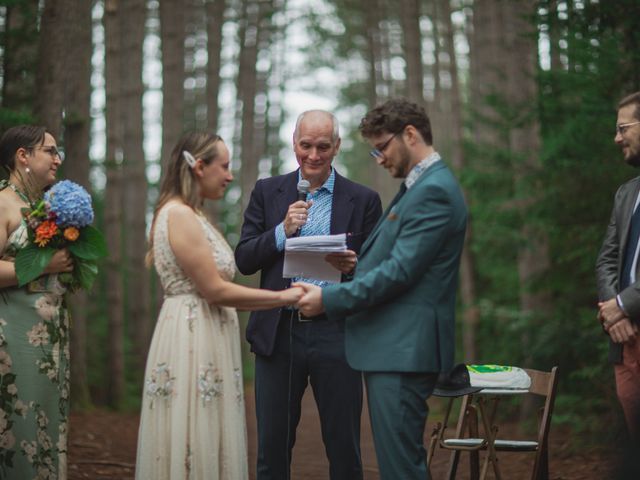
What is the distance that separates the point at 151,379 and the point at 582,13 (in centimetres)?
568

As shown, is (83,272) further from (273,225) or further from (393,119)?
(393,119)

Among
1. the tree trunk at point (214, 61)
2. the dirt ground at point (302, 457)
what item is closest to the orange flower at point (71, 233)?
the dirt ground at point (302, 457)

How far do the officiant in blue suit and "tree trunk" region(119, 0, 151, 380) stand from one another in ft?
31.1

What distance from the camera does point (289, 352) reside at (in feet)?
17.2

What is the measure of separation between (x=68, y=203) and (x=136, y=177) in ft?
34.4

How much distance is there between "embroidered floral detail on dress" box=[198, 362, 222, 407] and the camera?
4.90m

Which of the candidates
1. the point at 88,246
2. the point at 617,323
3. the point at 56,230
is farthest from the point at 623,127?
the point at 56,230

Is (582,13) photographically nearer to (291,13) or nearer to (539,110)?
(539,110)

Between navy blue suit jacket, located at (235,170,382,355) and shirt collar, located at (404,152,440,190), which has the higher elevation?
shirt collar, located at (404,152,440,190)

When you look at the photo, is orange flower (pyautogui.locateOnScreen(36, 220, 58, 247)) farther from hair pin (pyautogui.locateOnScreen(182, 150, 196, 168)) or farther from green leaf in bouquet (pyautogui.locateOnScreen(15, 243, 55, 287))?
hair pin (pyautogui.locateOnScreen(182, 150, 196, 168))

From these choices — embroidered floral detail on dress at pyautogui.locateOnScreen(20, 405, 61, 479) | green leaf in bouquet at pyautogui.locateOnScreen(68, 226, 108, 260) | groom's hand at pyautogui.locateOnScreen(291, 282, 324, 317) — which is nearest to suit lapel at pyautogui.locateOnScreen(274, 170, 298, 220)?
groom's hand at pyautogui.locateOnScreen(291, 282, 324, 317)

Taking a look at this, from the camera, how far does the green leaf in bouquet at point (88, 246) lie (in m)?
5.33

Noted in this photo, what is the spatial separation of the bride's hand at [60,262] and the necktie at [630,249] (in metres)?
3.34

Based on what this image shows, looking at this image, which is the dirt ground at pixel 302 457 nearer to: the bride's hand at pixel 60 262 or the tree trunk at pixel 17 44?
the bride's hand at pixel 60 262
